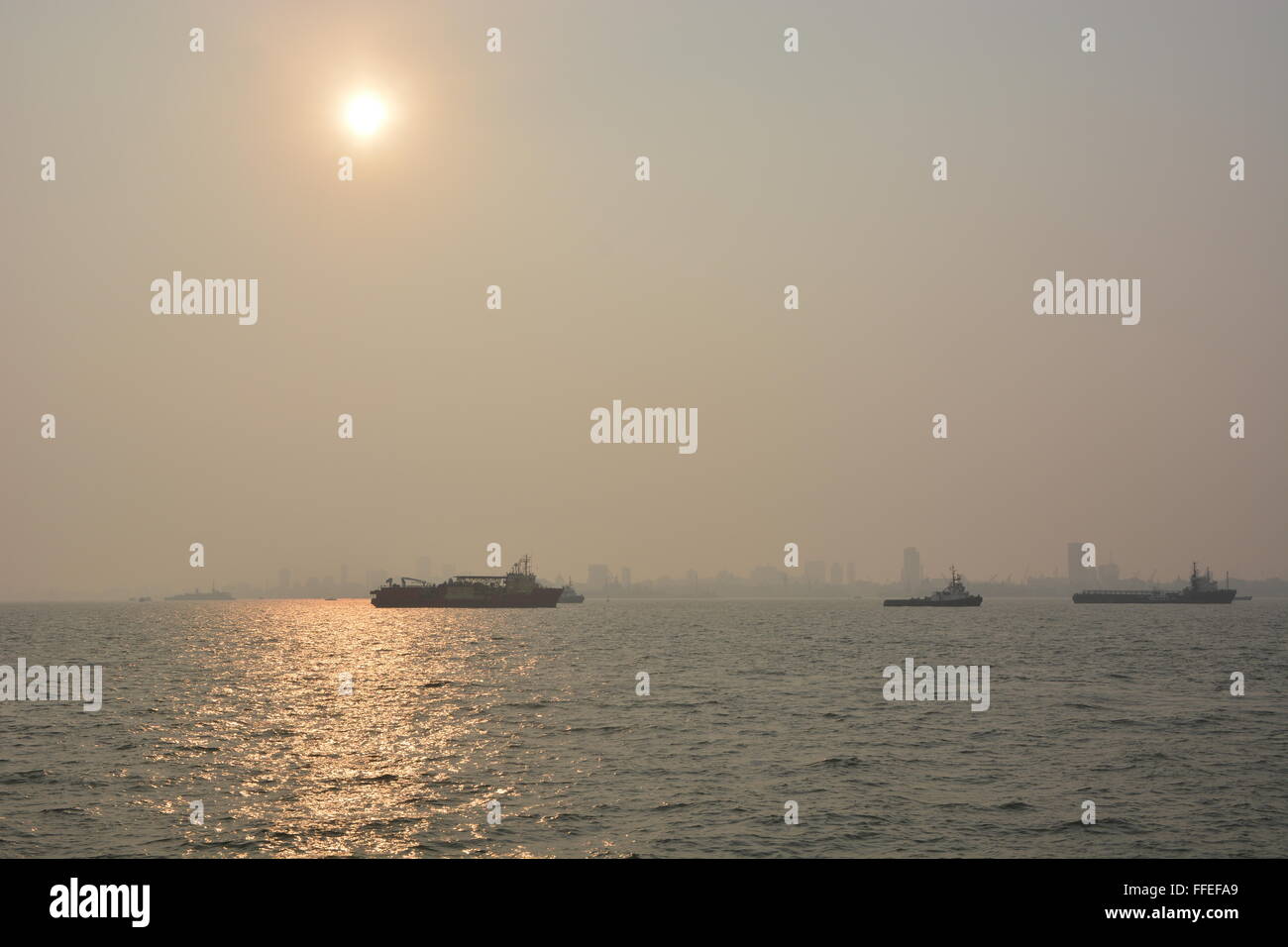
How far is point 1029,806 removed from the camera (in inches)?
1297

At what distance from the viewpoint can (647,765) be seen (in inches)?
1559

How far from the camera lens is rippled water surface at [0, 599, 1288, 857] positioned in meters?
28.6

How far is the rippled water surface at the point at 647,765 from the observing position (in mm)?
28641
